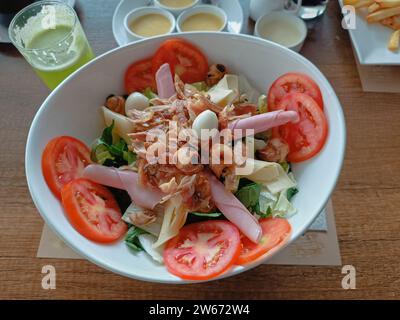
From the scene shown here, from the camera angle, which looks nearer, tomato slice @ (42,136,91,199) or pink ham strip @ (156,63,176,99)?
tomato slice @ (42,136,91,199)

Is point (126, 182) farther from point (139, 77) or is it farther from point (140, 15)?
point (140, 15)

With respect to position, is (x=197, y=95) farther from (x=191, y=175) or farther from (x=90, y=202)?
(x=90, y=202)

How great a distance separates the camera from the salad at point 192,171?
1.00 metres

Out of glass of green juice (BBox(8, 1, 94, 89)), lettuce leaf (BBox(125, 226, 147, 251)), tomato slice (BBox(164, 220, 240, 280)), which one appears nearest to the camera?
tomato slice (BBox(164, 220, 240, 280))

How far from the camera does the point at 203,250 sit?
975mm

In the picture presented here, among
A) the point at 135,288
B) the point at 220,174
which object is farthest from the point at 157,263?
the point at 220,174

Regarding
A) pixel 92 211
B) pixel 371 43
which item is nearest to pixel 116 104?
pixel 92 211

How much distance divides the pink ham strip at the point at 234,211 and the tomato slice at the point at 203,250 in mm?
21

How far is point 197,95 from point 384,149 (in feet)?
2.18

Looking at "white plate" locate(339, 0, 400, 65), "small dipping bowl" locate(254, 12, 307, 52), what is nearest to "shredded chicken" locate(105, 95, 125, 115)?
"small dipping bowl" locate(254, 12, 307, 52)

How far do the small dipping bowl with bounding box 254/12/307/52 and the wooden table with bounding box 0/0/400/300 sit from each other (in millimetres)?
79

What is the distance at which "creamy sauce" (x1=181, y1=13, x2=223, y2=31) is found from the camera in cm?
157

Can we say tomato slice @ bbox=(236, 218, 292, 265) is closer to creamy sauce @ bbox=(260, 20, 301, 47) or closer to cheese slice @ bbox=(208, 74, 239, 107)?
cheese slice @ bbox=(208, 74, 239, 107)

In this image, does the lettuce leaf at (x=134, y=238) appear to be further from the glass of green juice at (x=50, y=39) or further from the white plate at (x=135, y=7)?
the white plate at (x=135, y=7)
